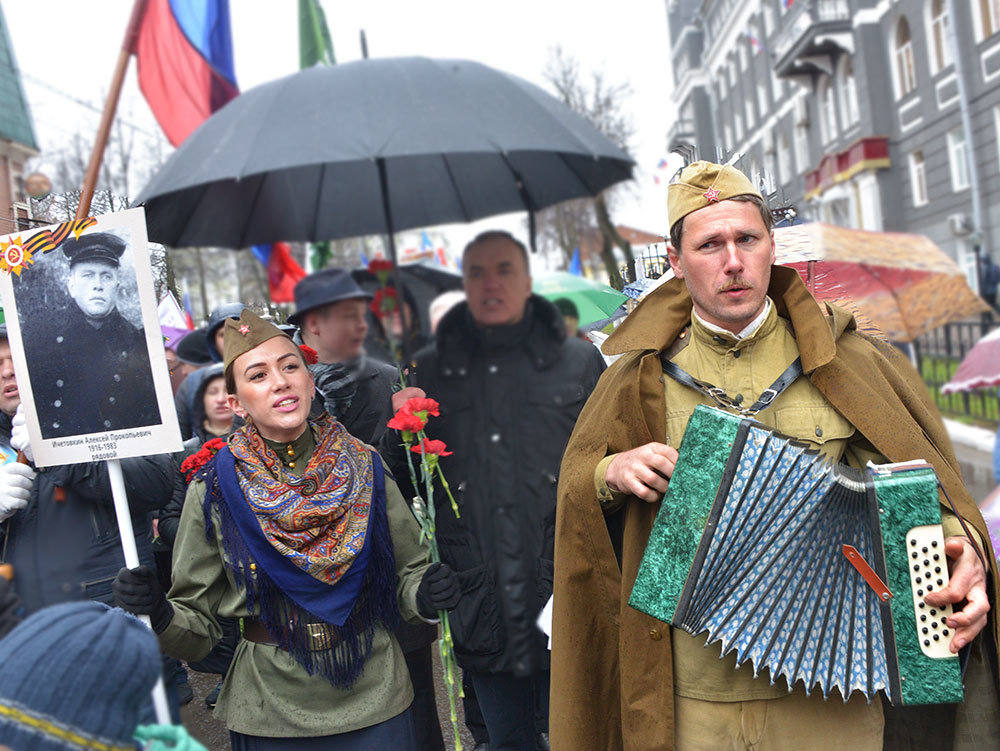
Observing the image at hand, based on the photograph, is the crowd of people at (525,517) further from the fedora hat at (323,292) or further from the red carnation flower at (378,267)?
the red carnation flower at (378,267)

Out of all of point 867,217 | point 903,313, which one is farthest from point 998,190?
point 903,313

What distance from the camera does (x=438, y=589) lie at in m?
2.76

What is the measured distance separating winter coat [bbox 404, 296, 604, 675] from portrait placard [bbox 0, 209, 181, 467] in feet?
2.67

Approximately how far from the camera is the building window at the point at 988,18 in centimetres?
1931

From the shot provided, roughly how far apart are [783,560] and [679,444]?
1.41 feet

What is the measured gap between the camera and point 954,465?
2.56 metres

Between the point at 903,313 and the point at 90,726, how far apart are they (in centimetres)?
857

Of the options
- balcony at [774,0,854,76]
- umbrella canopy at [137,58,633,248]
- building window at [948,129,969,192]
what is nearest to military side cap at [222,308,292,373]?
umbrella canopy at [137,58,633,248]

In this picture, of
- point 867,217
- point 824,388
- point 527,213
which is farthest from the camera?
point 867,217

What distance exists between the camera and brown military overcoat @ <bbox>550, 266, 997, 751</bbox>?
2.44 metres

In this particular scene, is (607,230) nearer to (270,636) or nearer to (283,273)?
(270,636)

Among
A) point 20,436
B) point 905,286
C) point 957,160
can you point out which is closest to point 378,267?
point 20,436

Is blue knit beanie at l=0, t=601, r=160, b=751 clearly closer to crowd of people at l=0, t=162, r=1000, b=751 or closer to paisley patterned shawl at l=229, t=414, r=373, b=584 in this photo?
crowd of people at l=0, t=162, r=1000, b=751

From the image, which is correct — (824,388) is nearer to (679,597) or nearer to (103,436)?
(679,597)
